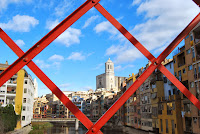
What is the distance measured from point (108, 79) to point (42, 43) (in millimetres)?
179743

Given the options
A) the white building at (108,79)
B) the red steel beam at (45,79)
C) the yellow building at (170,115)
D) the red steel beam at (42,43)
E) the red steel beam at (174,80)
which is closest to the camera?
the red steel beam at (42,43)

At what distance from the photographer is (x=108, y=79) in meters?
183

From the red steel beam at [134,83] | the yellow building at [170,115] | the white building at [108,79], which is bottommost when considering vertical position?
the yellow building at [170,115]

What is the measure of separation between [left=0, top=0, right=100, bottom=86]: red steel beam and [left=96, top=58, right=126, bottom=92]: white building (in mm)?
174997

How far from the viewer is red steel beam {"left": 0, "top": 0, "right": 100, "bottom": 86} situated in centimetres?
323

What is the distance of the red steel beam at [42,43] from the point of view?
10.6 feet

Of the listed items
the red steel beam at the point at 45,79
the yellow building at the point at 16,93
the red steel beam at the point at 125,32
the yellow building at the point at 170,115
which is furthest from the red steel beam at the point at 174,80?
the yellow building at the point at 16,93

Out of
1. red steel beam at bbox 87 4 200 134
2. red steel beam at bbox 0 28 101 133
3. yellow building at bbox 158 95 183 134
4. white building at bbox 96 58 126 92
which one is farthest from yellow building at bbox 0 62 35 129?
white building at bbox 96 58 126 92

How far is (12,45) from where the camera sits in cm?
335

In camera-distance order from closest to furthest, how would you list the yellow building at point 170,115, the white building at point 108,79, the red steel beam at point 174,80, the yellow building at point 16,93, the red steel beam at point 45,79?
the red steel beam at point 45,79 < the red steel beam at point 174,80 < the yellow building at point 170,115 < the yellow building at point 16,93 < the white building at point 108,79

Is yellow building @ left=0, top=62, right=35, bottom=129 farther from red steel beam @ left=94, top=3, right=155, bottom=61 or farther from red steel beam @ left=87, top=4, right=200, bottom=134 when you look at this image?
red steel beam @ left=87, top=4, right=200, bottom=134

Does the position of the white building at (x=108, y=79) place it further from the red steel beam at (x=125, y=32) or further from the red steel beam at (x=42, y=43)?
the red steel beam at (x=42, y=43)

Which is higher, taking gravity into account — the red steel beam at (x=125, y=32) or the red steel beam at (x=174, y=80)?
the red steel beam at (x=125, y=32)

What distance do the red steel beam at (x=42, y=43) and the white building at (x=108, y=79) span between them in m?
175
